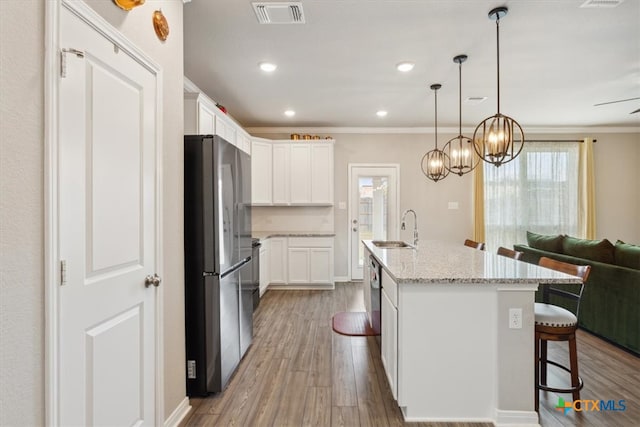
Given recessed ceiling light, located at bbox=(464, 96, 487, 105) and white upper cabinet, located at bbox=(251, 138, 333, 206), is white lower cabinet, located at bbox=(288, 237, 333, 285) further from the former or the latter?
recessed ceiling light, located at bbox=(464, 96, 487, 105)

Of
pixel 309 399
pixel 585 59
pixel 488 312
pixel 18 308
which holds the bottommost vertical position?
pixel 309 399

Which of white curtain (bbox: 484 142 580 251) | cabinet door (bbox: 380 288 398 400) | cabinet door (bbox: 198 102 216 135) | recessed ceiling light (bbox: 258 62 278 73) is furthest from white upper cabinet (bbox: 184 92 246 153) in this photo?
white curtain (bbox: 484 142 580 251)

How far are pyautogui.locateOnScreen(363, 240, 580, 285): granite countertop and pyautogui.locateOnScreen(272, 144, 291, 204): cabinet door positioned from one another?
8.97 feet

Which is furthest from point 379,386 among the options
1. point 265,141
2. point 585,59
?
point 265,141

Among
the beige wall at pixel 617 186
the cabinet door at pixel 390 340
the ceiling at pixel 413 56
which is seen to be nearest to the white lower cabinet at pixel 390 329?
the cabinet door at pixel 390 340

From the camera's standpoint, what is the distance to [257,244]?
387cm

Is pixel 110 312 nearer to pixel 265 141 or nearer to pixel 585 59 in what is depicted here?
pixel 265 141

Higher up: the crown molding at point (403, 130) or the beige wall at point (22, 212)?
the crown molding at point (403, 130)

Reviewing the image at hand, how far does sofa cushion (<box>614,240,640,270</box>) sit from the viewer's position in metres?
2.62

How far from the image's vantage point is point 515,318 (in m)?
1.78

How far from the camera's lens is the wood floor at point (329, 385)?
186 cm

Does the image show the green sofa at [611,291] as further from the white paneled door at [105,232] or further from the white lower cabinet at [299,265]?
the white paneled door at [105,232]

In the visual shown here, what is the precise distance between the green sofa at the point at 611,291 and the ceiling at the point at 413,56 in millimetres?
1863

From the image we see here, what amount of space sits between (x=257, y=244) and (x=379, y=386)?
2.24 meters
